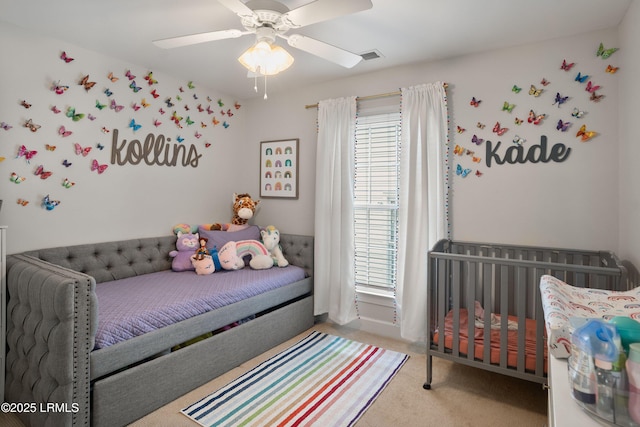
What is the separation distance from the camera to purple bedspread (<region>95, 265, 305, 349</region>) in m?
1.89

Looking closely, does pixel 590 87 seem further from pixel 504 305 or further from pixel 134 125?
pixel 134 125

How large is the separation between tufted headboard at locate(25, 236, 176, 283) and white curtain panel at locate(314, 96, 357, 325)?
1.37 meters

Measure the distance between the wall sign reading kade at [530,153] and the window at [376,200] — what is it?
0.74m

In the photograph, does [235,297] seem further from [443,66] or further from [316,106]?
[443,66]

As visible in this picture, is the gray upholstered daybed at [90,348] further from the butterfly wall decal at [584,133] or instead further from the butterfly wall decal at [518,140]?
the butterfly wall decal at [584,133]

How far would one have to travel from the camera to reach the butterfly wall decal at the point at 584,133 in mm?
2274

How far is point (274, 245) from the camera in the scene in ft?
11.1

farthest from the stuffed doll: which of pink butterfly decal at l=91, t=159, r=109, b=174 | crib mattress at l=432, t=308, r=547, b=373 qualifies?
crib mattress at l=432, t=308, r=547, b=373

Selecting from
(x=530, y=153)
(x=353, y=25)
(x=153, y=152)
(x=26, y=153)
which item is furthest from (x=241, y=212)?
(x=530, y=153)

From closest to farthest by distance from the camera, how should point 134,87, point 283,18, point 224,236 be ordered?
point 283,18
point 134,87
point 224,236

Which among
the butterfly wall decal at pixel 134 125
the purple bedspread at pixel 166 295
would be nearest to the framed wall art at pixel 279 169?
the purple bedspread at pixel 166 295

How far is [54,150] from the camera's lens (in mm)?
2455

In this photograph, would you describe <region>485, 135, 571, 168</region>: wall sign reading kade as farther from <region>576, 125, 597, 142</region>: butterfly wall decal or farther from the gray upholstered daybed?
the gray upholstered daybed

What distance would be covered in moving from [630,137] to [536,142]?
542mm
